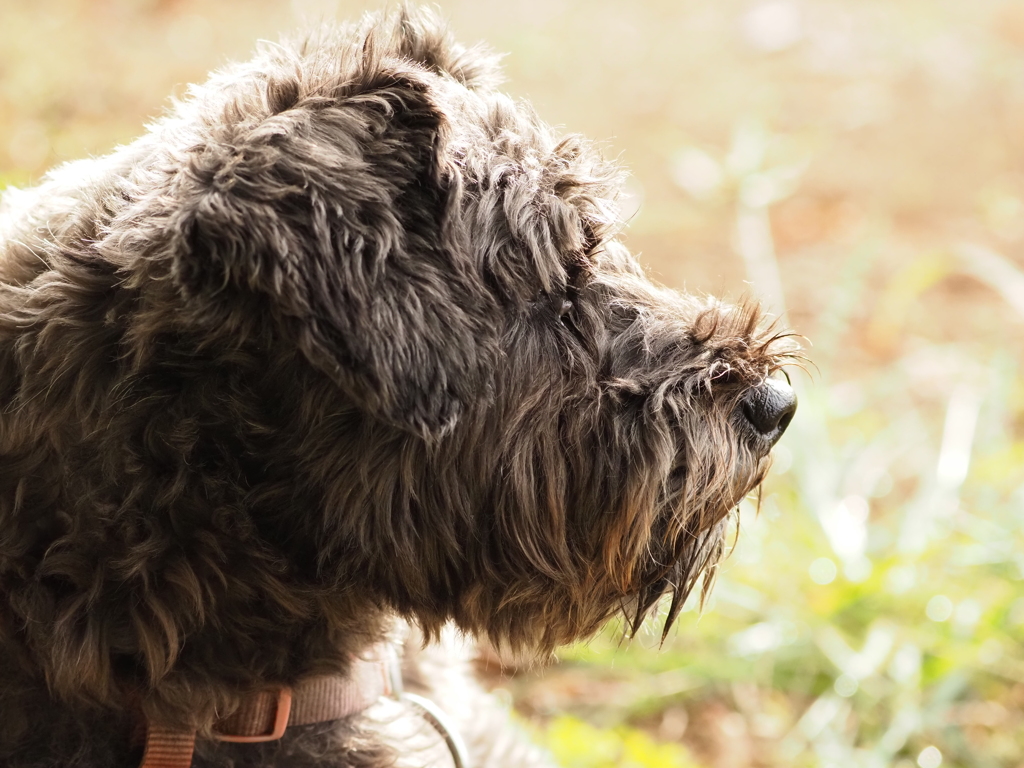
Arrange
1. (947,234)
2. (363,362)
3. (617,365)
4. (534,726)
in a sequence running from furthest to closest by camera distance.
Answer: (947,234) → (534,726) → (617,365) → (363,362)

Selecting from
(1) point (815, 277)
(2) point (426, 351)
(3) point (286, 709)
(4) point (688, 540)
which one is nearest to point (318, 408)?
(2) point (426, 351)

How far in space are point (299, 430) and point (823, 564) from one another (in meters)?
2.77

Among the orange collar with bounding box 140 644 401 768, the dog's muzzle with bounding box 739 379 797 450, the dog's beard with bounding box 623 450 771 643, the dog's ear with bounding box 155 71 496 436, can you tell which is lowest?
the orange collar with bounding box 140 644 401 768

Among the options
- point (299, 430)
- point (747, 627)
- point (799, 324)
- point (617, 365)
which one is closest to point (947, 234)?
point (799, 324)

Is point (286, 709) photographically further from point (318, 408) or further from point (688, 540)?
point (688, 540)

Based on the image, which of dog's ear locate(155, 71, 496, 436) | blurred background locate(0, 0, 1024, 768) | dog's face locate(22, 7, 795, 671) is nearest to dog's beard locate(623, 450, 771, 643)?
dog's face locate(22, 7, 795, 671)

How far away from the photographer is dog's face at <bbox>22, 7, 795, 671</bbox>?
1.73 m

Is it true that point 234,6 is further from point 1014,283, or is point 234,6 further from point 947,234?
point 1014,283

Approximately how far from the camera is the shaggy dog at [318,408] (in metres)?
1.76

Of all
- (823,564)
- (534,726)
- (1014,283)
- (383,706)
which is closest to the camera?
(383,706)

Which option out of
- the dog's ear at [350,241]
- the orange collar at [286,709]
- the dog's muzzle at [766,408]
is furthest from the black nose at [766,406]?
the orange collar at [286,709]

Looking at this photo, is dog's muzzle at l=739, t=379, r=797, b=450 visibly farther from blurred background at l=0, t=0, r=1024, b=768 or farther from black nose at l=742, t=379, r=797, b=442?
blurred background at l=0, t=0, r=1024, b=768

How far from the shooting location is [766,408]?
2164 millimetres

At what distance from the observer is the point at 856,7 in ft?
28.6
